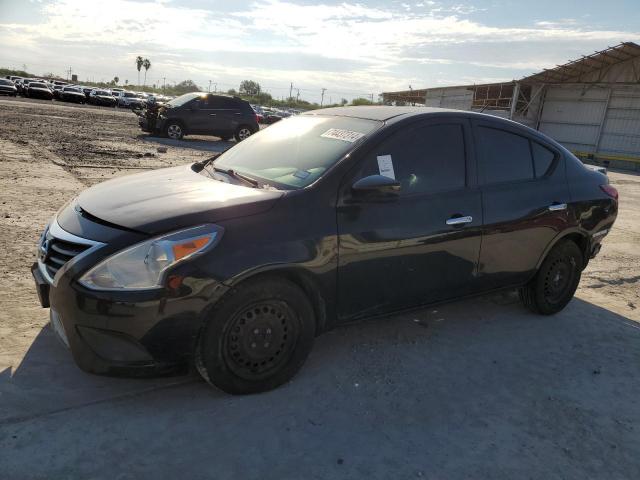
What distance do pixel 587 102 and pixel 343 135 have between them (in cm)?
3388

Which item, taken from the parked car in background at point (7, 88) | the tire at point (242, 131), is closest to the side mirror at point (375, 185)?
the tire at point (242, 131)

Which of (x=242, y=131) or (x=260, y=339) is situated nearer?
(x=260, y=339)

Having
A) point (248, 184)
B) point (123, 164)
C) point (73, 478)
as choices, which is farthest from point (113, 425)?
point (123, 164)

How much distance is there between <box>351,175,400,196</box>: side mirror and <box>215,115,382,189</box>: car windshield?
248mm

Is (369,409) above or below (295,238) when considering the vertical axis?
below

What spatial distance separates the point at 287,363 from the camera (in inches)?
123

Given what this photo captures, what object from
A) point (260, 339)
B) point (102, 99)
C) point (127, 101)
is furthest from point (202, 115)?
point (127, 101)

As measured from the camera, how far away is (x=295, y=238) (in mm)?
2967

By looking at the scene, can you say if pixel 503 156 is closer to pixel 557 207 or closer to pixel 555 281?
pixel 557 207

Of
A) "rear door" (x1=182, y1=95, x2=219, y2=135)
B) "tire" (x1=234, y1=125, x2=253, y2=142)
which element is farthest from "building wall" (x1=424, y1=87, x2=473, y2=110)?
"rear door" (x1=182, y1=95, x2=219, y2=135)

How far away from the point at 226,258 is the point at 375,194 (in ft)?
3.39

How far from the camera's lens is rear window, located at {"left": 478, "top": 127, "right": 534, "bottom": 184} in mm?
3961

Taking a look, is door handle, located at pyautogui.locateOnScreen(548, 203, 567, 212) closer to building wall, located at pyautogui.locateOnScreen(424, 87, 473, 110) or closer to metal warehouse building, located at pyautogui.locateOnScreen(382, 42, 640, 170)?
metal warehouse building, located at pyautogui.locateOnScreen(382, 42, 640, 170)

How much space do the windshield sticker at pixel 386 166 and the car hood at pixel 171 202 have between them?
0.75m
